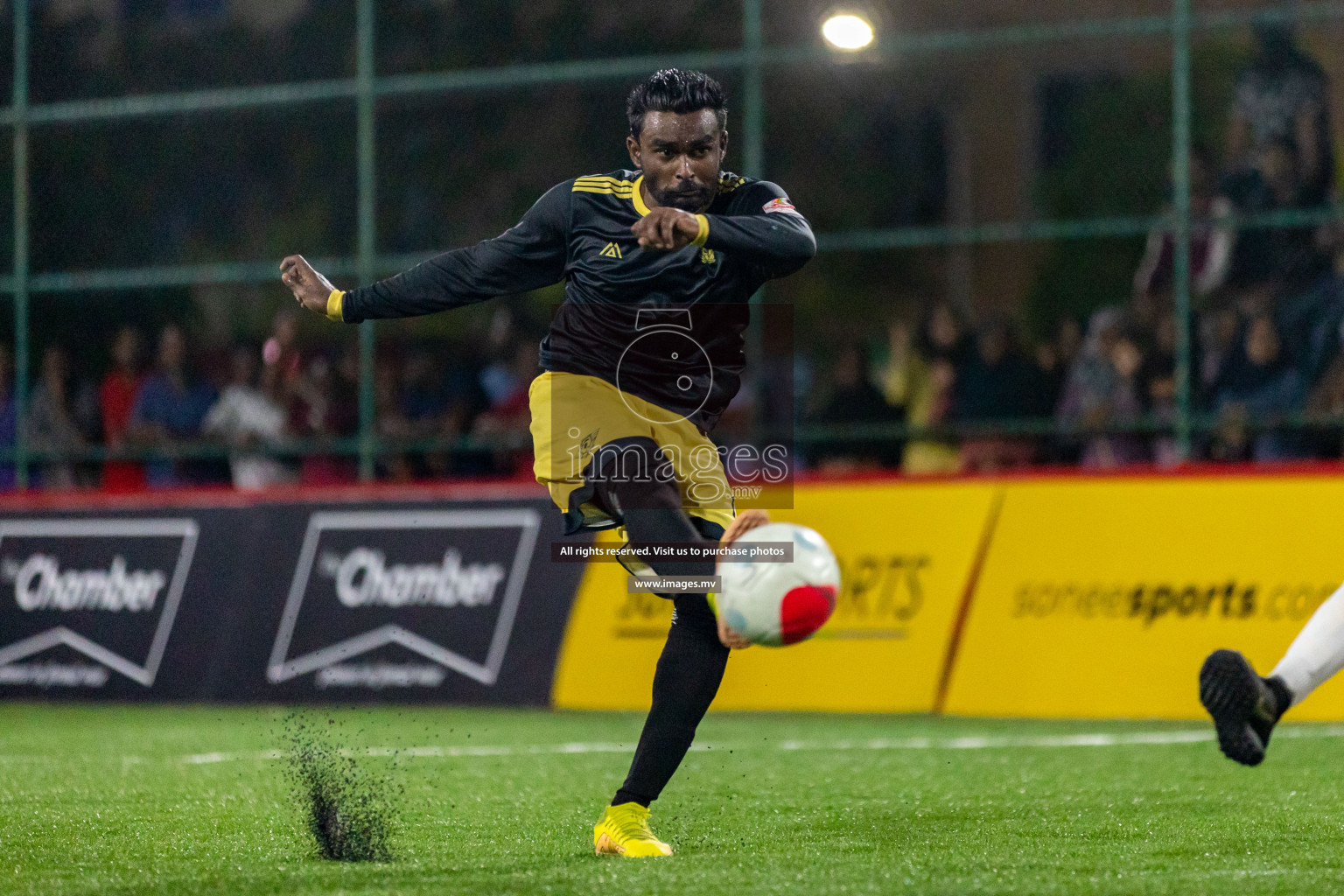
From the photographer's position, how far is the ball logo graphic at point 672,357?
5.81m

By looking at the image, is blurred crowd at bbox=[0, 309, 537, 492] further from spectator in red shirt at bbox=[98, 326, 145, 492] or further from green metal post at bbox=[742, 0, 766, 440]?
green metal post at bbox=[742, 0, 766, 440]

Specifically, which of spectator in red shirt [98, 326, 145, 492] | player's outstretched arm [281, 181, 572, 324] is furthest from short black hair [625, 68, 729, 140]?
spectator in red shirt [98, 326, 145, 492]

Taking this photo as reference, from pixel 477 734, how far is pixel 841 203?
60.3ft

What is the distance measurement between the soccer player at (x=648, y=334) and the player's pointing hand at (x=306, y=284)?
9 centimetres

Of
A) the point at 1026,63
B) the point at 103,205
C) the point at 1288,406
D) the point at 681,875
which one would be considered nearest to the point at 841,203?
the point at 1026,63

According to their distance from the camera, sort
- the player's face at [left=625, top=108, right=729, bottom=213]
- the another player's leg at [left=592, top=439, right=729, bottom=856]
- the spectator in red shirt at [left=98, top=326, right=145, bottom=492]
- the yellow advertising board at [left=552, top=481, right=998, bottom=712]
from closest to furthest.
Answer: the another player's leg at [left=592, top=439, right=729, bottom=856], the player's face at [left=625, top=108, right=729, bottom=213], the yellow advertising board at [left=552, top=481, right=998, bottom=712], the spectator in red shirt at [left=98, top=326, right=145, bottom=492]

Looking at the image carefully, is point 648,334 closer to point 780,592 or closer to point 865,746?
point 780,592

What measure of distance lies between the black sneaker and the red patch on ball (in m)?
0.96

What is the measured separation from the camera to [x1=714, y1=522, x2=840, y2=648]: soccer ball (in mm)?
5176

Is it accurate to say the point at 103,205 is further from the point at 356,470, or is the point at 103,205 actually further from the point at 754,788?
the point at 754,788

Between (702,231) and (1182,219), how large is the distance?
6555mm

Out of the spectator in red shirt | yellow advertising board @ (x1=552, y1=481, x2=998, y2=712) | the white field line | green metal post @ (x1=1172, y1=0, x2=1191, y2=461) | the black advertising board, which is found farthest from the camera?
the spectator in red shirt

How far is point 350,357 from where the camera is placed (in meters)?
13.8

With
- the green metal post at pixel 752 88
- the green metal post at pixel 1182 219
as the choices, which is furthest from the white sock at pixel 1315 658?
the green metal post at pixel 752 88
